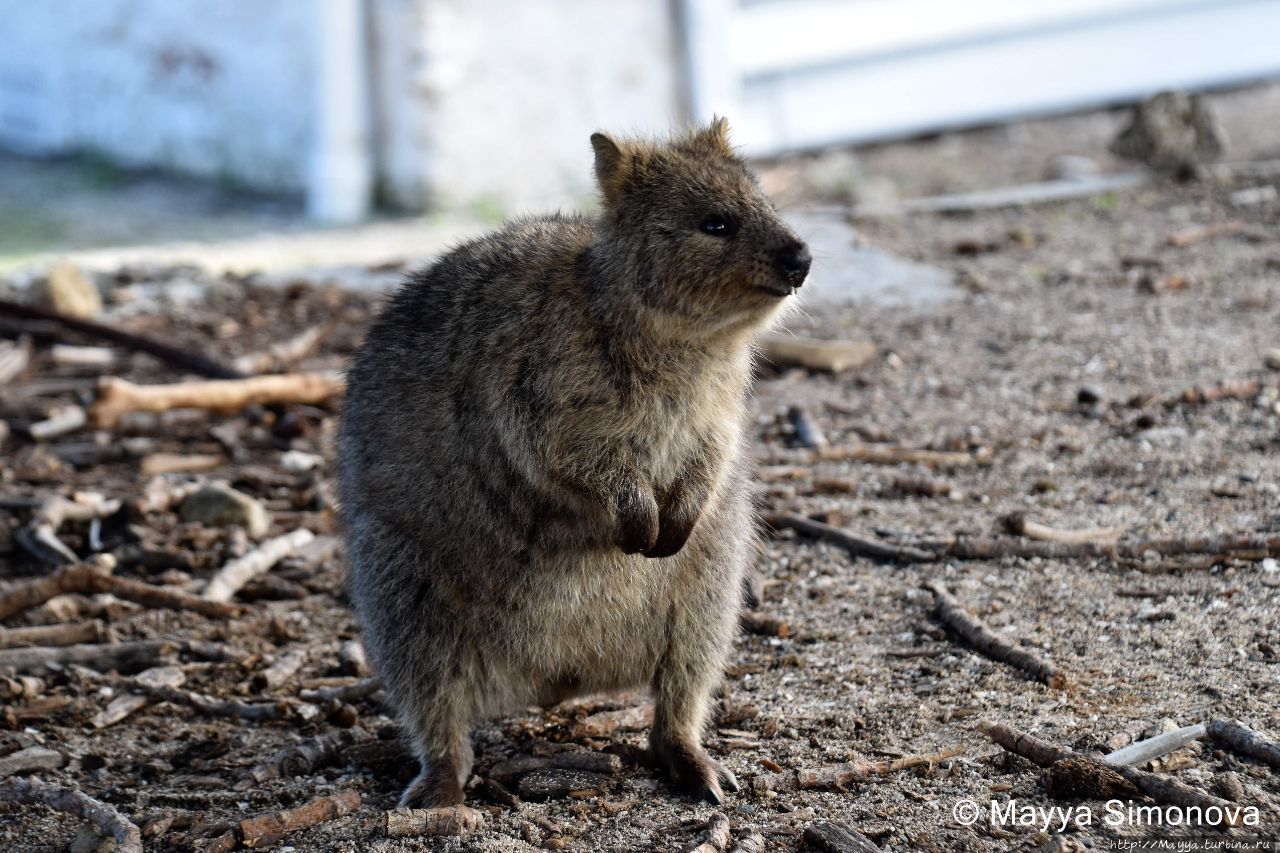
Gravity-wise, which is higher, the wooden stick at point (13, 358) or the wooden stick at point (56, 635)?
the wooden stick at point (13, 358)

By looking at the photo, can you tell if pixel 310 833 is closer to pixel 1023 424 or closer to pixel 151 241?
pixel 1023 424

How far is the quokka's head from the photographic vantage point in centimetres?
390

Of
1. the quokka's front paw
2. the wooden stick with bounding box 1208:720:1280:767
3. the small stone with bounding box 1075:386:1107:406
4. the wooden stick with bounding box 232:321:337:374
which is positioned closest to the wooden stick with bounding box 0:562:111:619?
the wooden stick with bounding box 232:321:337:374

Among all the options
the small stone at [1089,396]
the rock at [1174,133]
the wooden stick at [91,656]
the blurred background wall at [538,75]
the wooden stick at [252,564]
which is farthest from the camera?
the blurred background wall at [538,75]

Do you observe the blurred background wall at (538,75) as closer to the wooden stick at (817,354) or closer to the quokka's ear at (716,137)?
the wooden stick at (817,354)

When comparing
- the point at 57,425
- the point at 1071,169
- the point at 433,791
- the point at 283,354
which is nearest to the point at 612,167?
the point at 433,791

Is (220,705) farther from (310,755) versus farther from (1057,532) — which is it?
(1057,532)

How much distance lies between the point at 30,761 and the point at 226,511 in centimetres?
180

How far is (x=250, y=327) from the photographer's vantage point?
28.2ft

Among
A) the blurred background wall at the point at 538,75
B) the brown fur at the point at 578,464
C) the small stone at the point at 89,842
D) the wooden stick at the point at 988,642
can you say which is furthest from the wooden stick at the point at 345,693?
the blurred background wall at the point at 538,75

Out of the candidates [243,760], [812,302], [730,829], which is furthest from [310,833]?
[812,302]

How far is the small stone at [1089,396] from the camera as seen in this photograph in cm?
655

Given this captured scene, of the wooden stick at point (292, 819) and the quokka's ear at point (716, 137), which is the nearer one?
the wooden stick at point (292, 819)

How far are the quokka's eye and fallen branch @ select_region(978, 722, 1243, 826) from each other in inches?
59.4
